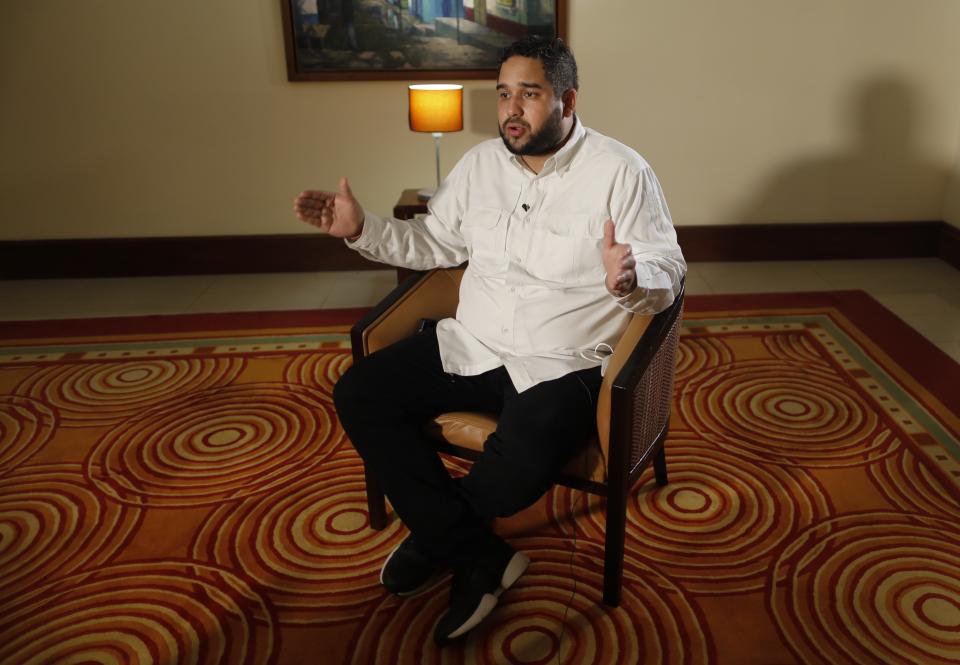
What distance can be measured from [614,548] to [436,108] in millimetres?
2194

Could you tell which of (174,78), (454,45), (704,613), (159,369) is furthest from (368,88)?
(704,613)

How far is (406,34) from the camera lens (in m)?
3.76

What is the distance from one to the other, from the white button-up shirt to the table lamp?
1368 millimetres

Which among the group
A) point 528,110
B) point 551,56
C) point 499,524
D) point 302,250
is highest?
point 551,56

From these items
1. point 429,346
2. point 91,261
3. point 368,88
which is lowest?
point 91,261

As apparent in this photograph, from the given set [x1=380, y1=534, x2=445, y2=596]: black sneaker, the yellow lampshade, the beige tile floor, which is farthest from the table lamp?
[x1=380, y1=534, x2=445, y2=596]: black sneaker

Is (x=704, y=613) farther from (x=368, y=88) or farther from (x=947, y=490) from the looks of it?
(x=368, y=88)

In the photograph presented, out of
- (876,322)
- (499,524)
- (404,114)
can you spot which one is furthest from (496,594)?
(404,114)

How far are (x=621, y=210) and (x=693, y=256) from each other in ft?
7.96

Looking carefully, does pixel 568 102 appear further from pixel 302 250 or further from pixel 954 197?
pixel 954 197

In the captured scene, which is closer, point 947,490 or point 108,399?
point 947,490

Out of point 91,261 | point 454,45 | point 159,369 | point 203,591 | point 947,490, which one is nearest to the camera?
point 203,591

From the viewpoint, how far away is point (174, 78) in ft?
12.6

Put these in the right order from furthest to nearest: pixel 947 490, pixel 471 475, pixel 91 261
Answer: pixel 91 261
pixel 947 490
pixel 471 475
